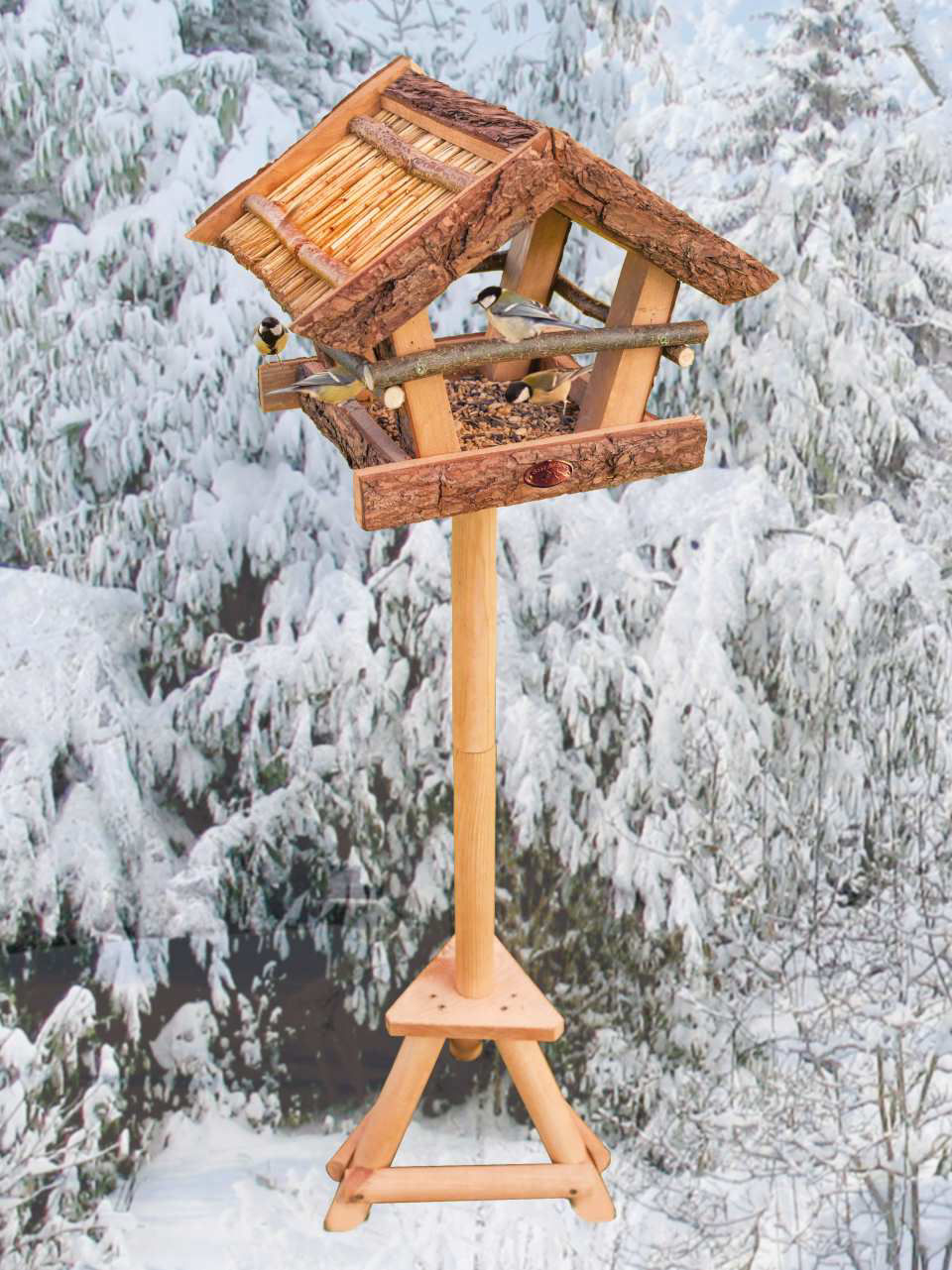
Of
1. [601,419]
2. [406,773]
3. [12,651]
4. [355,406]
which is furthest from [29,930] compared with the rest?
[601,419]

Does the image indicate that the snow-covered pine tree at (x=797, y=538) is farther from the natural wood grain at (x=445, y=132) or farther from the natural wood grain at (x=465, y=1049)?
the natural wood grain at (x=445, y=132)

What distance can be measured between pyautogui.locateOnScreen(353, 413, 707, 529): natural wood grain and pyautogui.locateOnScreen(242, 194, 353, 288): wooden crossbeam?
0.55 ft

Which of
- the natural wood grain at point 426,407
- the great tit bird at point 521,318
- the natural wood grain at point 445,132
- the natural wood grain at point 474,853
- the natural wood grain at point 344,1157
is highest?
the natural wood grain at point 445,132

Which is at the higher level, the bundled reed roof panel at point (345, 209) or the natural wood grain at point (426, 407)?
the bundled reed roof panel at point (345, 209)

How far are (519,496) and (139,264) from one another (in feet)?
5.60

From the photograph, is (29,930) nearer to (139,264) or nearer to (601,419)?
(139,264)

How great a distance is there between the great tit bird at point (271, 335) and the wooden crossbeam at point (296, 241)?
0.12 m

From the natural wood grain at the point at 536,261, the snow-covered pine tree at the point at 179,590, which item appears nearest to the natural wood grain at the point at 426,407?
the natural wood grain at the point at 536,261

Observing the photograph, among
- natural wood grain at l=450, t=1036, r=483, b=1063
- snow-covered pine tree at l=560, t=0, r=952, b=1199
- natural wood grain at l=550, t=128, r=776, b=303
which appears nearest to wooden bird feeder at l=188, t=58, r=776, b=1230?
natural wood grain at l=550, t=128, r=776, b=303

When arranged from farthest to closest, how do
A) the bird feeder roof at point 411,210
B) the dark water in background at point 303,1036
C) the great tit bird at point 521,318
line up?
the dark water in background at point 303,1036 < the great tit bird at point 521,318 < the bird feeder roof at point 411,210

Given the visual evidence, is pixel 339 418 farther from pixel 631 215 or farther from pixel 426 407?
pixel 631 215

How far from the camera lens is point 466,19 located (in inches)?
104

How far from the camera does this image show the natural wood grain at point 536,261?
4.79ft

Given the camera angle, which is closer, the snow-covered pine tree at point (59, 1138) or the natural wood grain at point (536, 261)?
the natural wood grain at point (536, 261)
